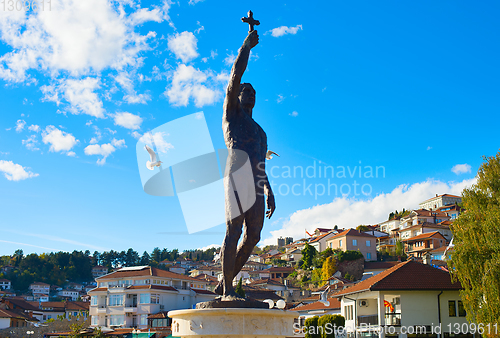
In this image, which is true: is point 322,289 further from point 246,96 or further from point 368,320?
point 246,96

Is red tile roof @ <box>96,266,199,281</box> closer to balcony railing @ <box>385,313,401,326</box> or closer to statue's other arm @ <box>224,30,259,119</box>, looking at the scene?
balcony railing @ <box>385,313,401,326</box>

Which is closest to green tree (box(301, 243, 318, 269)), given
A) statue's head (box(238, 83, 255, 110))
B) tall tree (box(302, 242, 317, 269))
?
tall tree (box(302, 242, 317, 269))

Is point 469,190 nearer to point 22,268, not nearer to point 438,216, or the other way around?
point 438,216

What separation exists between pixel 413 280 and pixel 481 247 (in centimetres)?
644

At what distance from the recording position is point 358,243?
80.4m

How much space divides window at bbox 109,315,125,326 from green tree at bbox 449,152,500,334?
36.7m

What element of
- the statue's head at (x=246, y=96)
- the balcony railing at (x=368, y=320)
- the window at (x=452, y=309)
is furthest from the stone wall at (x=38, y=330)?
the statue's head at (x=246, y=96)

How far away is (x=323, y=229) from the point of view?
11150 centimetres

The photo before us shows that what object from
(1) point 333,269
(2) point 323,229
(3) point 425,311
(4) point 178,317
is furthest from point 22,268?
(4) point 178,317

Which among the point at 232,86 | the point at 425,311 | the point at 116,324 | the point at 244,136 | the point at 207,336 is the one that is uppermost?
the point at 232,86

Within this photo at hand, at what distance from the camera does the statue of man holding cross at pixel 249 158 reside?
5.64 meters

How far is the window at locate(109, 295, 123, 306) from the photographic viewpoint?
4919 cm

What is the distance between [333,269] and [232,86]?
70149 millimetres

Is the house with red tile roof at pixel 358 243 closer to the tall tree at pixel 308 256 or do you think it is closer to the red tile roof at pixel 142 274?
the tall tree at pixel 308 256
